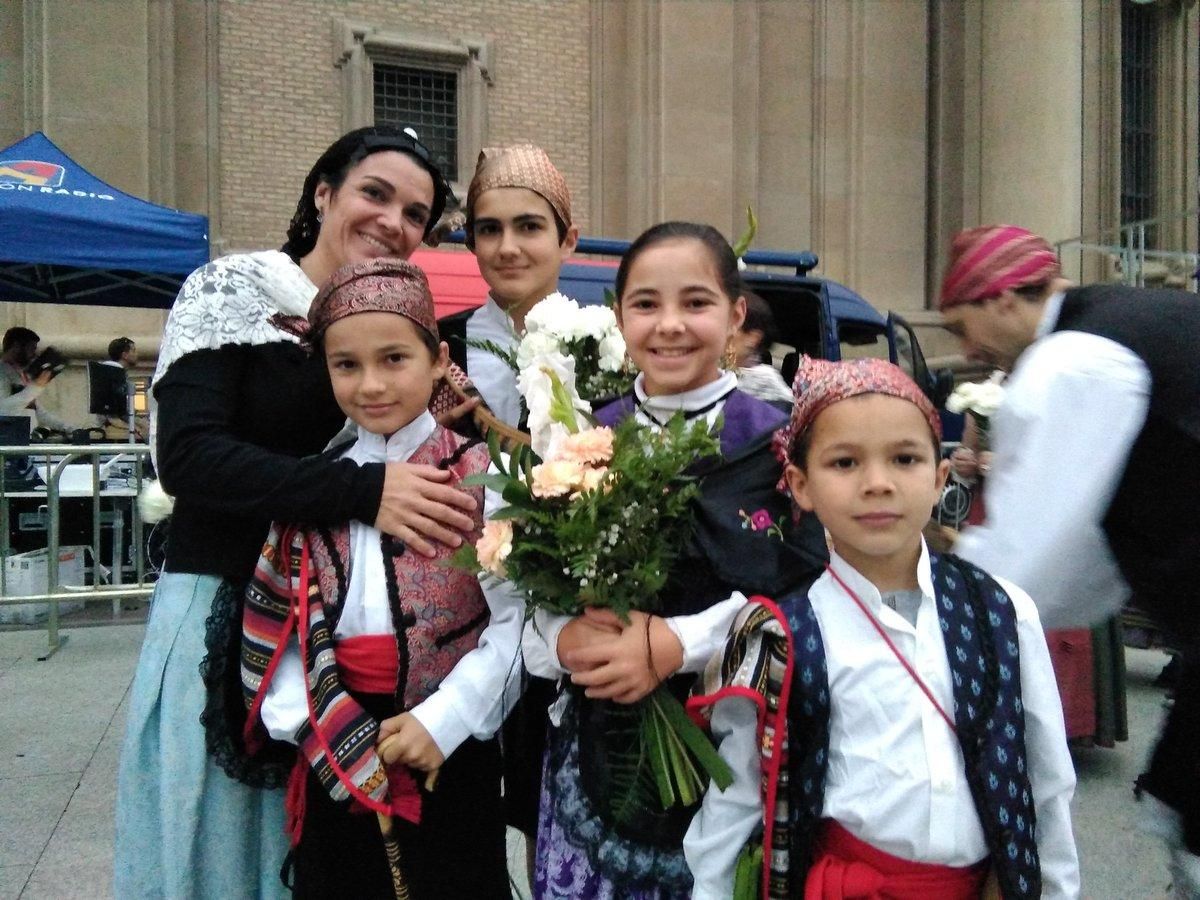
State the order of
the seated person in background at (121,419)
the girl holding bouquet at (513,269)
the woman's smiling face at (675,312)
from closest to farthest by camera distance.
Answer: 1. the woman's smiling face at (675,312)
2. the girl holding bouquet at (513,269)
3. the seated person in background at (121,419)

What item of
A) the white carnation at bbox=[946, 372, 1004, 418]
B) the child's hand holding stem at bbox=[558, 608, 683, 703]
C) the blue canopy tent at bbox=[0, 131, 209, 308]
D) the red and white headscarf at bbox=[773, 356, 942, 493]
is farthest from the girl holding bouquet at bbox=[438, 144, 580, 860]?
the blue canopy tent at bbox=[0, 131, 209, 308]

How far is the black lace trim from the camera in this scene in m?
1.86

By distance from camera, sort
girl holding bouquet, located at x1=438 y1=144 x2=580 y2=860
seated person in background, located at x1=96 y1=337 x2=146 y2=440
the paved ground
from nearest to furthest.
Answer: girl holding bouquet, located at x1=438 y1=144 x2=580 y2=860, the paved ground, seated person in background, located at x1=96 y1=337 x2=146 y2=440

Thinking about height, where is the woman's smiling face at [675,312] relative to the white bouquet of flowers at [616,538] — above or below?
above

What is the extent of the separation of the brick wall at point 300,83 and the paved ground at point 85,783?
735 centimetres

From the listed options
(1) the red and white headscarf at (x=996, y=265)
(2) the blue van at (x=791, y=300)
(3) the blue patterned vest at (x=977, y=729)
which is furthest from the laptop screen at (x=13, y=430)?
(3) the blue patterned vest at (x=977, y=729)

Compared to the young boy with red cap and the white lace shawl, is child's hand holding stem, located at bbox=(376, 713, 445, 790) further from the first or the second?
the white lace shawl

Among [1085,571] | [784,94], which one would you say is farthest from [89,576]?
[784,94]

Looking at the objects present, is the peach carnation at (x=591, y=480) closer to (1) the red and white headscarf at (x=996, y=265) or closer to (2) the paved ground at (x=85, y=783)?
(1) the red and white headscarf at (x=996, y=265)

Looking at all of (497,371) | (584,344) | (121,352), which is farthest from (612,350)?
(121,352)

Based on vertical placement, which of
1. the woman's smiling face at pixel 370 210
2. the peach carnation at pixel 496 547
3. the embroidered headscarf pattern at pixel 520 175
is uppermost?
the embroidered headscarf pattern at pixel 520 175

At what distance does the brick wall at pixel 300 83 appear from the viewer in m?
11.8

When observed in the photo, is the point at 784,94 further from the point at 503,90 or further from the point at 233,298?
the point at 233,298

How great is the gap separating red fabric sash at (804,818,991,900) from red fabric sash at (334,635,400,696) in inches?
33.7
